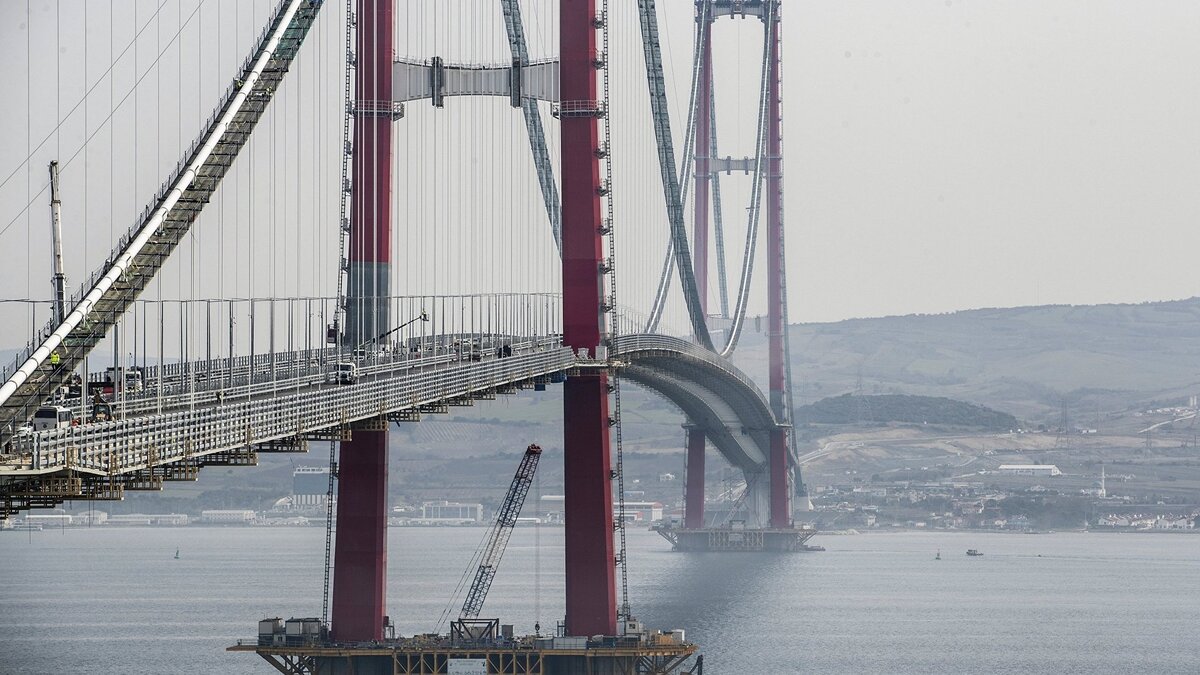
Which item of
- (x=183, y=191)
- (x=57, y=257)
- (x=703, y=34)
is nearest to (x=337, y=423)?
(x=183, y=191)

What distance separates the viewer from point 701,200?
439 feet

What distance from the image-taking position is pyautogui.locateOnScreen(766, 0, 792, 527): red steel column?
13162cm

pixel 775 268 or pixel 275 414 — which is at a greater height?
pixel 775 268

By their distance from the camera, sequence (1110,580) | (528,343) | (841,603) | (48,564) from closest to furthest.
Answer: (528,343)
(841,603)
(1110,580)
(48,564)

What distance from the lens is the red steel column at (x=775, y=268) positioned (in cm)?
13162

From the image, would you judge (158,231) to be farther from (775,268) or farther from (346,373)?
(775,268)

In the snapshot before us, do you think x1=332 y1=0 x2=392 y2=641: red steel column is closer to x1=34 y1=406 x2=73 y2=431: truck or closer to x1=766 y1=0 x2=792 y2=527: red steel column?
x1=34 y1=406 x2=73 y2=431: truck

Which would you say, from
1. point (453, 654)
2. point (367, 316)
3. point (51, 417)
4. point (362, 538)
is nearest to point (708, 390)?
point (367, 316)

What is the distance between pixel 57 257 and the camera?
31531 millimetres

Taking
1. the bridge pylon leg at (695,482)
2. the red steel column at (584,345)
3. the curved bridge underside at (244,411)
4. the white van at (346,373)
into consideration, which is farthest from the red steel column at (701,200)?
the white van at (346,373)

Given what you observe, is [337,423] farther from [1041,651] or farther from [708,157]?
[708,157]

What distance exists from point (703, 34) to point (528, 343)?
230ft

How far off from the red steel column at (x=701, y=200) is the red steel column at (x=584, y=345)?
70178mm

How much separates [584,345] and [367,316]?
6.57 m
